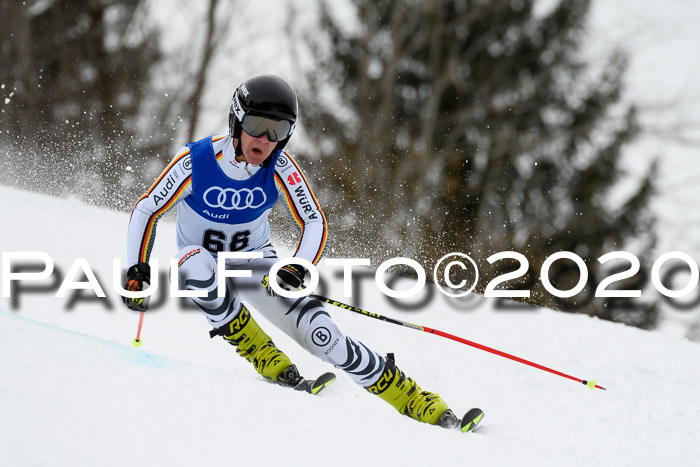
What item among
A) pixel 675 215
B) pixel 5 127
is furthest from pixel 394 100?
pixel 5 127

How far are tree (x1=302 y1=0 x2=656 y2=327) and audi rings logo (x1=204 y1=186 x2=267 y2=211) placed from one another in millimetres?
11504

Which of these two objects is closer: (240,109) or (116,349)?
(116,349)

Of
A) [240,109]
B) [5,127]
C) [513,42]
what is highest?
[513,42]

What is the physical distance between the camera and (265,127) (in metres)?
3.27

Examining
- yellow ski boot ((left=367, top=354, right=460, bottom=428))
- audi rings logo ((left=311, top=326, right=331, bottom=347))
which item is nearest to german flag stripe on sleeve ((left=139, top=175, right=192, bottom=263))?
audi rings logo ((left=311, top=326, right=331, bottom=347))

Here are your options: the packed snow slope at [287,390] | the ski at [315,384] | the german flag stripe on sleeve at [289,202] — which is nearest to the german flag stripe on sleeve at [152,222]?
the german flag stripe on sleeve at [289,202]

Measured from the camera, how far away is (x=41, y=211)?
23.7 ft

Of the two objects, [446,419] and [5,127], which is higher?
[5,127]

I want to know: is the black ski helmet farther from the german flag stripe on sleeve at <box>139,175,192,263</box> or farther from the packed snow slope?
the packed snow slope

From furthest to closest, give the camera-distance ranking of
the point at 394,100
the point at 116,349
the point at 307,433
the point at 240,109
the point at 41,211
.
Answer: the point at 394,100 → the point at 41,211 → the point at 240,109 → the point at 116,349 → the point at 307,433

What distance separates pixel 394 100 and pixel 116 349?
1644cm

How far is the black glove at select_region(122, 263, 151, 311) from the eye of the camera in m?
3.15

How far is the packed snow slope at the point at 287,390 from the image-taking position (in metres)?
1.90

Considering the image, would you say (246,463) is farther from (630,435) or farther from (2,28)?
(2,28)
